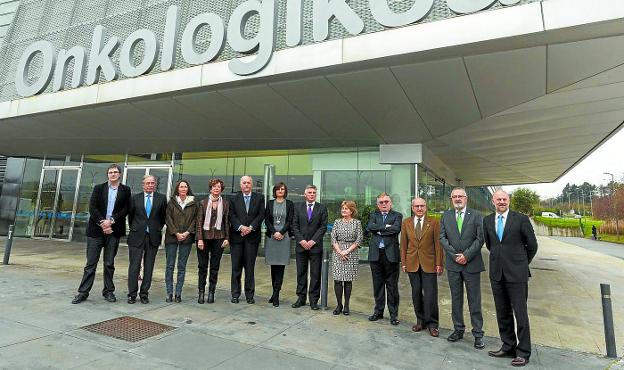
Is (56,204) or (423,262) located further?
(56,204)

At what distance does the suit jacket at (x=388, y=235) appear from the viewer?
490cm

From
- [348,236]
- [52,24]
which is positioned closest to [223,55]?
[348,236]

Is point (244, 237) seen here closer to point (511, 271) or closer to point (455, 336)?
point (455, 336)

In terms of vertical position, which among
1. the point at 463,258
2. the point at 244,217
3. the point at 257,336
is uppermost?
the point at 244,217

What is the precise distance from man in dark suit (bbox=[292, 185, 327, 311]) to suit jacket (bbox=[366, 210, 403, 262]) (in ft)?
2.82

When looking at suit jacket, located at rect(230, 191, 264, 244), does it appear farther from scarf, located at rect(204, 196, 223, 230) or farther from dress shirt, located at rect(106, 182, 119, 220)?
dress shirt, located at rect(106, 182, 119, 220)

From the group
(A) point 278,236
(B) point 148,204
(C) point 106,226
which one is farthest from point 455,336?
(C) point 106,226

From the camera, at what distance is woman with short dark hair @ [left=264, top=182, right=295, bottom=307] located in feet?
18.3

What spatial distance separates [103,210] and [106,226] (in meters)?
0.30

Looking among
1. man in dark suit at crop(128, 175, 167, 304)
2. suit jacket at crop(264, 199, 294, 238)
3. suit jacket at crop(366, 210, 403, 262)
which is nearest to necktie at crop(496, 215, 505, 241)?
suit jacket at crop(366, 210, 403, 262)

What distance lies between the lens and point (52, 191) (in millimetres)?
15578

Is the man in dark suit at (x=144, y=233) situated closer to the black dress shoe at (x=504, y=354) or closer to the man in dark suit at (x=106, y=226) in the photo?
the man in dark suit at (x=106, y=226)

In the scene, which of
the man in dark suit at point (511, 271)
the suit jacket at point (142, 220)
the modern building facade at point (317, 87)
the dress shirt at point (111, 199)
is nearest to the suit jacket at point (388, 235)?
the man in dark suit at point (511, 271)

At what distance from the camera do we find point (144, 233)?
5.47 meters
